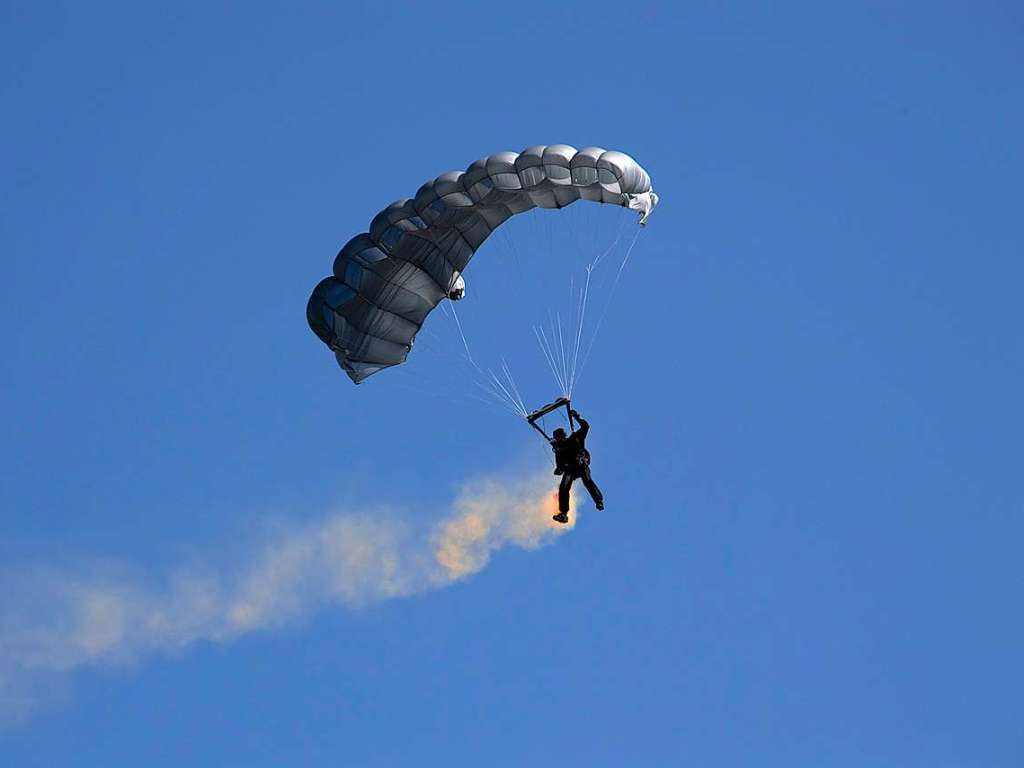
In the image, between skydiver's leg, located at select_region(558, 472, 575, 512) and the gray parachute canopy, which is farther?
skydiver's leg, located at select_region(558, 472, 575, 512)

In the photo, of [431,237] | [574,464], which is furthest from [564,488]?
[431,237]

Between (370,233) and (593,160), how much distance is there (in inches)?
168

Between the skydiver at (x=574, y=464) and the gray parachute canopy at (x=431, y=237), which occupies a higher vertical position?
the gray parachute canopy at (x=431, y=237)

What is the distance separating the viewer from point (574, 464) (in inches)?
1437

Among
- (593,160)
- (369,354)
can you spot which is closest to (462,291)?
(369,354)

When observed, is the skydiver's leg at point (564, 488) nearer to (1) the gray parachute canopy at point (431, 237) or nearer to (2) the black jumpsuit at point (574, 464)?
(2) the black jumpsuit at point (574, 464)

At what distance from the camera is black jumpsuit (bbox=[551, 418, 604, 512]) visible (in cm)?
3650

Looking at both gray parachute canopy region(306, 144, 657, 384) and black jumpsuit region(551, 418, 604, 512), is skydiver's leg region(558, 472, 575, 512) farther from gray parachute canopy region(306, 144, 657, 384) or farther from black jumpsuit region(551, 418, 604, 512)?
gray parachute canopy region(306, 144, 657, 384)

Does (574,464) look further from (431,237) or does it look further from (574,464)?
(431,237)

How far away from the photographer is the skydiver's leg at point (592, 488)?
36500mm

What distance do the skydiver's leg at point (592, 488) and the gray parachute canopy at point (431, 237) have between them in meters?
4.26

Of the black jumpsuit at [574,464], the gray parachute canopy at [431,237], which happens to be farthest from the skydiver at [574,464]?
the gray parachute canopy at [431,237]

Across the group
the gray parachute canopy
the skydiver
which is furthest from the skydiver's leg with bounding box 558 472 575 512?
the gray parachute canopy

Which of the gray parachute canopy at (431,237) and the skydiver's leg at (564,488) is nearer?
the gray parachute canopy at (431,237)
